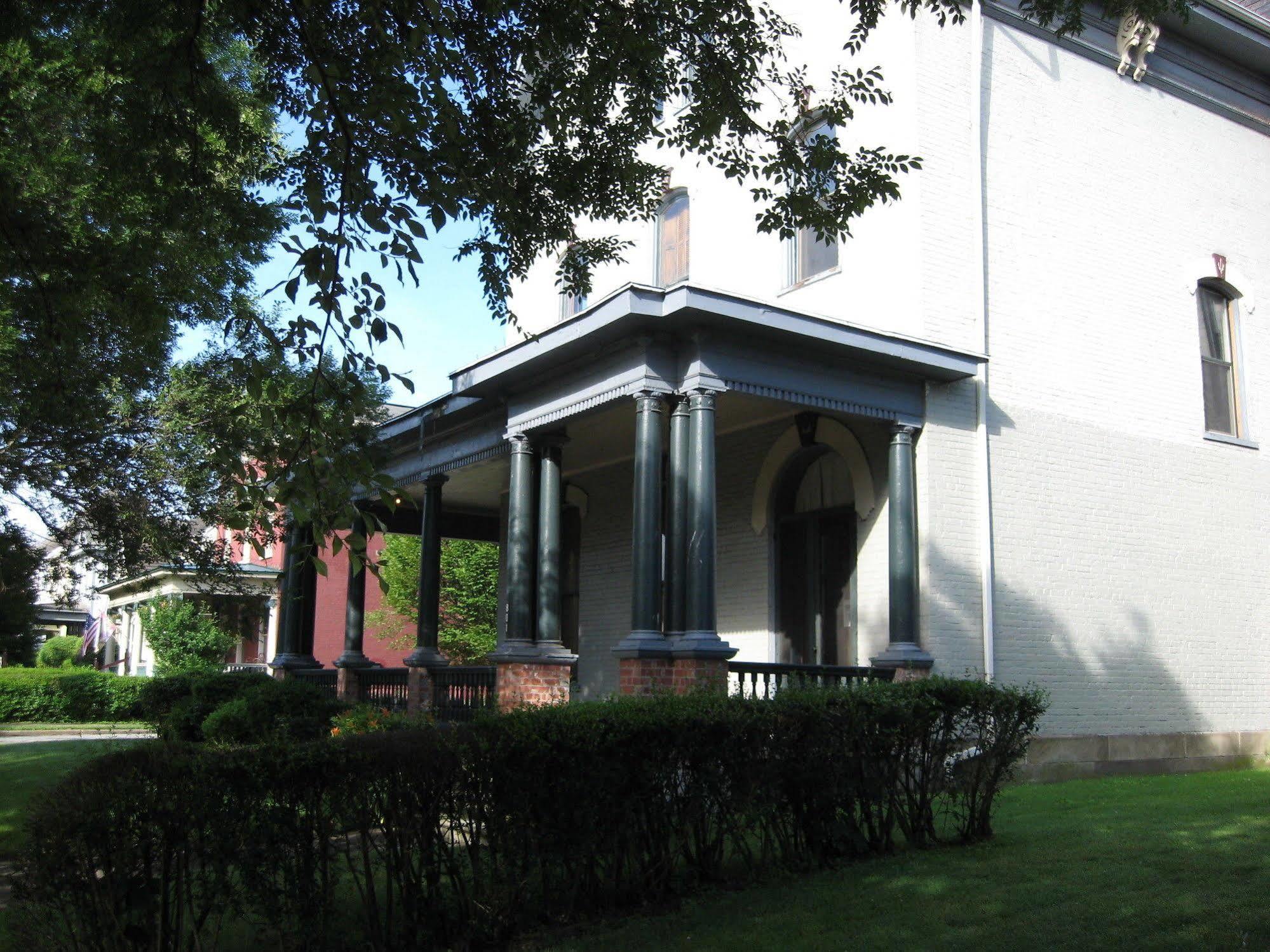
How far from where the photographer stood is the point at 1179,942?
222 inches

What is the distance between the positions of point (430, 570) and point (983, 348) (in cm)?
831

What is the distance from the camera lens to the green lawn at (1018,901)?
5.92m

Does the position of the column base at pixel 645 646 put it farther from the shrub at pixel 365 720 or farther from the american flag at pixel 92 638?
the american flag at pixel 92 638

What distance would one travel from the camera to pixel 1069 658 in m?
13.6

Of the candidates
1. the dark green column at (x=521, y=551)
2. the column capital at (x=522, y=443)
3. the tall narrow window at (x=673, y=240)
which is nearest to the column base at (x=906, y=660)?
the dark green column at (x=521, y=551)

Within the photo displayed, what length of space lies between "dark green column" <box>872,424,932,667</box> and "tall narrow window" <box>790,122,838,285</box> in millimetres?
2840

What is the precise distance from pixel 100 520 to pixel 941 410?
356 inches

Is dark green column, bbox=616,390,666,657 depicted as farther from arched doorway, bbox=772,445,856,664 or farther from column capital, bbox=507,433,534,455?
arched doorway, bbox=772,445,856,664

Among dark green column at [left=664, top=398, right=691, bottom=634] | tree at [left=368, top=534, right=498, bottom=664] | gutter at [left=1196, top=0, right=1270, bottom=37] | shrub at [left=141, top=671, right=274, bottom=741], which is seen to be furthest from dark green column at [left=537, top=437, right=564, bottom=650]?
tree at [left=368, top=534, right=498, bottom=664]

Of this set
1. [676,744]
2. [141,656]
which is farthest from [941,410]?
[141,656]

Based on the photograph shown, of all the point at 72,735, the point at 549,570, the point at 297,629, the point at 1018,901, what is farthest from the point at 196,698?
the point at 1018,901

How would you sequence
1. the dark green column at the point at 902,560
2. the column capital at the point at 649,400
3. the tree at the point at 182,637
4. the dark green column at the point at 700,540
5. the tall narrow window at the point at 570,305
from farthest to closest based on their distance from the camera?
the tree at the point at 182,637 → the tall narrow window at the point at 570,305 → the dark green column at the point at 902,560 → the column capital at the point at 649,400 → the dark green column at the point at 700,540

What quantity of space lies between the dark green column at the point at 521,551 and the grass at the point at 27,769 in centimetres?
432

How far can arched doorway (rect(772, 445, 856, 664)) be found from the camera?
14.1 metres
